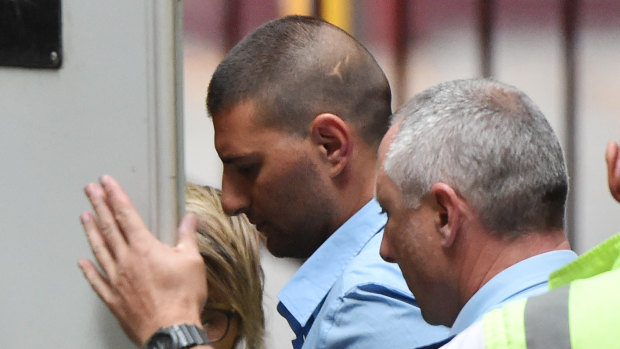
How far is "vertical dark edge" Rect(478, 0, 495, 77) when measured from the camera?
3.11 m

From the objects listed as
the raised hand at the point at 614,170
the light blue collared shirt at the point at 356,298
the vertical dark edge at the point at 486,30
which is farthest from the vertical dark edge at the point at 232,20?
the raised hand at the point at 614,170

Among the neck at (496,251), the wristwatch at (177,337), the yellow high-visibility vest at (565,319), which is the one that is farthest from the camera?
the neck at (496,251)

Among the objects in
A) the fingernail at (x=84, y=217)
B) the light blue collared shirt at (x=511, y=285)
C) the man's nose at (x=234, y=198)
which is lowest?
the man's nose at (x=234, y=198)

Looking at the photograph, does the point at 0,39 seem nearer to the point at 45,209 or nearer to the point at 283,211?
the point at 45,209

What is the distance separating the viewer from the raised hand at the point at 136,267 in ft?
4.33

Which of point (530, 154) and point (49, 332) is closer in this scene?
point (49, 332)

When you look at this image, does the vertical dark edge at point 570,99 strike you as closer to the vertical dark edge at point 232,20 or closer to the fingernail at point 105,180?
the vertical dark edge at point 232,20

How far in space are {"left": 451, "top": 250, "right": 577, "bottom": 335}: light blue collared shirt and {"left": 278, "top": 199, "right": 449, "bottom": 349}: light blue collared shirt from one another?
1.00ft

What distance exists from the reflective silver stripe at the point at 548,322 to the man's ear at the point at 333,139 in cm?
106

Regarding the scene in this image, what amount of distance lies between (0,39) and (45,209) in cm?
21

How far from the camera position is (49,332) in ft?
4.27

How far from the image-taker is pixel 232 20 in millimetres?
3146

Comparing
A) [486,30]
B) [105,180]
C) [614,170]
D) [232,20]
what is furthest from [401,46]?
[105,180]

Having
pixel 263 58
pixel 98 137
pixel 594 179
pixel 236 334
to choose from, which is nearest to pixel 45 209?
pixel 98 137
